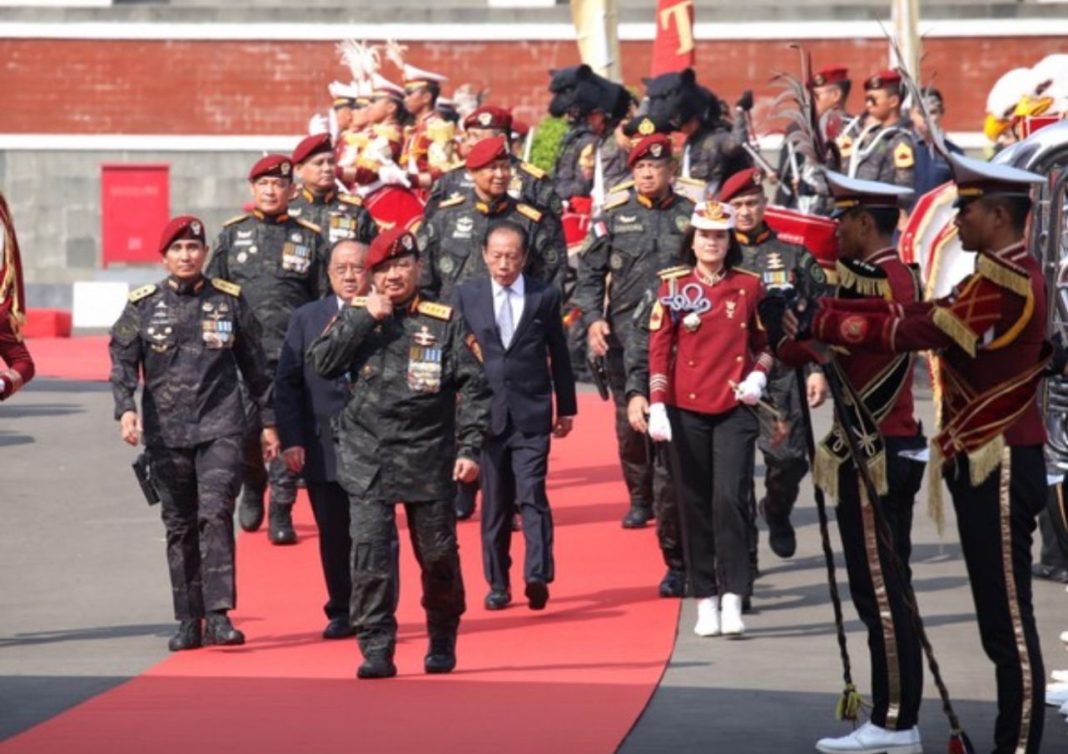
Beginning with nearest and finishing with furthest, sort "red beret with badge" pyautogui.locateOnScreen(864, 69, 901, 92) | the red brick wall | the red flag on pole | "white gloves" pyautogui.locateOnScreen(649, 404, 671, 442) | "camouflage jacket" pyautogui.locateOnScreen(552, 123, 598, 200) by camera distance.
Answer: "white gloves" pyautogui.locateOnScreen(649, 404, 671, 442)
"red beret with badge" pyautogui.locateOnScreen(864, 69, 901, 92)
"camouflage jacket" pyautogui.locateOnScreen(552, 123, 598, 200)
the red flag on pole
the red brick wall

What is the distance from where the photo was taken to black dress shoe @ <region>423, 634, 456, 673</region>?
11.6 metres

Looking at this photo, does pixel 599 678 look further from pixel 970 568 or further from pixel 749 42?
pixel 749 42

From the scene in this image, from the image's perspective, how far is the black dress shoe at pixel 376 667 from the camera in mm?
11469

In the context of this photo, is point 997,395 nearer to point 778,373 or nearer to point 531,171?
point 778,373

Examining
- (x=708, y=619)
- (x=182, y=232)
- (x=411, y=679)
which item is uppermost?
(x=182, y=232)

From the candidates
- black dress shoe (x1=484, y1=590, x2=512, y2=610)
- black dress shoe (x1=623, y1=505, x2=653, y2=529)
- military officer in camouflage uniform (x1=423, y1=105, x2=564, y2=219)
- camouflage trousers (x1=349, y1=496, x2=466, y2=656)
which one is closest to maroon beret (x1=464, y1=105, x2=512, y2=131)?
military officer in camouflage uniform (x1=423, y1=105, x2=564, y2=219)

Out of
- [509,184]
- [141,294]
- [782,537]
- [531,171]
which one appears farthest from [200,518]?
[531,171]

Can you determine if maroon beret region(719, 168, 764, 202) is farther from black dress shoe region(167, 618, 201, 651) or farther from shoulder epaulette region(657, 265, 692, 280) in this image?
black dress shoe region(167, 618, 201, 651)

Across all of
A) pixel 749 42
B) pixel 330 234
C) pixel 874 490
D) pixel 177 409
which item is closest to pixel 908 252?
pixel 330 234

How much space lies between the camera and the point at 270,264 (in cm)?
1548

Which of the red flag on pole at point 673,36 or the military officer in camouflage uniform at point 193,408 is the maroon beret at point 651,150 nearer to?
the military officer in camouflage uniform at point 193,408

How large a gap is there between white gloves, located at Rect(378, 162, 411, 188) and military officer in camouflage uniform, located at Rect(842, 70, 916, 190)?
3147mm

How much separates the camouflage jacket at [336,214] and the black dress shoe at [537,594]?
11.5 feet

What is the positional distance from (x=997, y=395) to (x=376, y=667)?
326 cm
